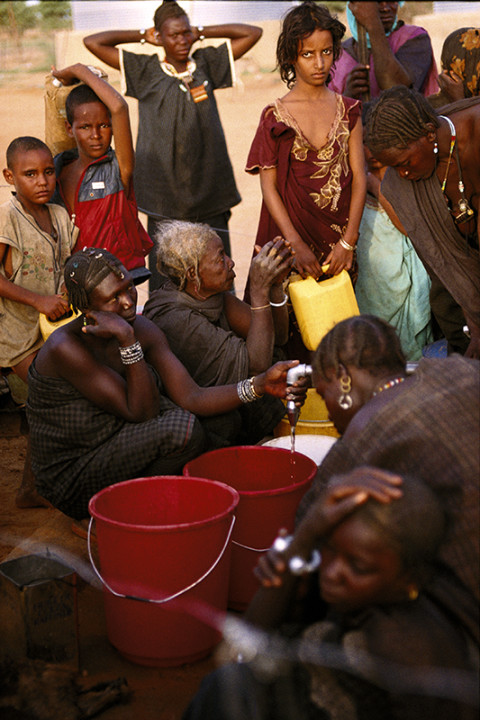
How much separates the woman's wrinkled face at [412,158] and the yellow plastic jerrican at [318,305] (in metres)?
0.76

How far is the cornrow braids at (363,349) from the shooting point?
230cm

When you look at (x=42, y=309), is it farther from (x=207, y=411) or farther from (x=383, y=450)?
(x=383, y=450)

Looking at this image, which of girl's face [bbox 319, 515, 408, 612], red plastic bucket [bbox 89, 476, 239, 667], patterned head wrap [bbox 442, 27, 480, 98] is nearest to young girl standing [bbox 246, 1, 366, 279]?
patterned head wrap [bbox 442, 27, 480, 98]

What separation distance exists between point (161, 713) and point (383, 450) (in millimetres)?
1104

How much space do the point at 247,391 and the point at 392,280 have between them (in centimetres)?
165

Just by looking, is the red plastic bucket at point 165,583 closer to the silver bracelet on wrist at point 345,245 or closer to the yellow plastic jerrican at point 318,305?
the yellow plastic jerrican at point 318,305

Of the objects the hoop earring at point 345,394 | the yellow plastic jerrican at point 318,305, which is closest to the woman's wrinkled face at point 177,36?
the yellow plastic jerrican at point 318,305

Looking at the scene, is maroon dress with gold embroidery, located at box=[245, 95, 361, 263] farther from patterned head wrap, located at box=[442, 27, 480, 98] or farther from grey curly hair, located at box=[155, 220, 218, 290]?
grey curly hair, located at box=[155, 220, 218, 290]

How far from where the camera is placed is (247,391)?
354cm

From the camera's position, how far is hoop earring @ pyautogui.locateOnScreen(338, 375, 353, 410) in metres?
2.31

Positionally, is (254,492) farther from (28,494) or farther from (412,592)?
(28,494)

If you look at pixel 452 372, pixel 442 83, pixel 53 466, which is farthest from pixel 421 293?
pixel 452 372

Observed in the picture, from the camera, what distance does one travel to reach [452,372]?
7.00 feet

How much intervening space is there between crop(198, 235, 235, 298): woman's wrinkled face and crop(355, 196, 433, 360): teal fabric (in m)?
1.24
